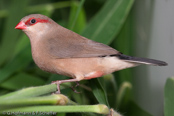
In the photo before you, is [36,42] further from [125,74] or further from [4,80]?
[125,74]

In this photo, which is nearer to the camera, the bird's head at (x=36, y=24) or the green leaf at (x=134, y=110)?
the bird's head at (x=36, y=24)

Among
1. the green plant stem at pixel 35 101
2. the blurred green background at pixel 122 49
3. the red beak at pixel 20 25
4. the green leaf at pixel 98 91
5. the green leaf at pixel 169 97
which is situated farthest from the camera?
the blurred green background at pixel 122 49

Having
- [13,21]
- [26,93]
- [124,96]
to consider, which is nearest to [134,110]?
[124,96]

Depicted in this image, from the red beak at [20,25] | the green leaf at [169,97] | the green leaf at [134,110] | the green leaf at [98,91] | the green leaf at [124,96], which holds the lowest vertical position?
the green leaf at [134,110]

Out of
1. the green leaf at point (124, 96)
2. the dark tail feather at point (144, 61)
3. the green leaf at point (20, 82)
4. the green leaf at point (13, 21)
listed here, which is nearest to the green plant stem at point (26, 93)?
the dark tail feather at point (144, 61)

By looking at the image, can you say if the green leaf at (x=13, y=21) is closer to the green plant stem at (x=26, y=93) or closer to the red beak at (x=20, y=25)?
the red beak at (x=20, y=25)

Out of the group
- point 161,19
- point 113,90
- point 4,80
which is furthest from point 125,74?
point 4,80

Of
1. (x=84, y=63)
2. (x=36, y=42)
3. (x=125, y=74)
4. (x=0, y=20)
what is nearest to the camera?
(x=84, y=63)
